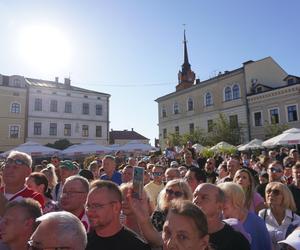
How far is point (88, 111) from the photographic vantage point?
161 feet

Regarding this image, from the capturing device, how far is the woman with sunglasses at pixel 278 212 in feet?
14.3

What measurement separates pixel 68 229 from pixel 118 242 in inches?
32.2

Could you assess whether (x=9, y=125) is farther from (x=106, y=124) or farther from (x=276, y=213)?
(x=276, y=213)

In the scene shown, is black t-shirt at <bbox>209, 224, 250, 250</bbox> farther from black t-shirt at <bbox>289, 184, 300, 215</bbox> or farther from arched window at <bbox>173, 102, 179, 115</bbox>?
arched window at <bbox>173, 102, 179, 115</bbox>

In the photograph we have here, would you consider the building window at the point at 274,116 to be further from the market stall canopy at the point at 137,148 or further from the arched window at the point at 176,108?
the market stall canopy at the point at 137,148

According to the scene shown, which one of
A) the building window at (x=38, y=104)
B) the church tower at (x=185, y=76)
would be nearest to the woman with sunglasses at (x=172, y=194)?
the building window at (x=38, y=104)

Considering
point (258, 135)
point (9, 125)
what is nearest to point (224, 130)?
point (258, 135)

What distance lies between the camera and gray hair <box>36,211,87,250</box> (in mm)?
2018

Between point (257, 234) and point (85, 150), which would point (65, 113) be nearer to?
point (85, 150)

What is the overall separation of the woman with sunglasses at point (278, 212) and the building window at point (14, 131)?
1681 inches

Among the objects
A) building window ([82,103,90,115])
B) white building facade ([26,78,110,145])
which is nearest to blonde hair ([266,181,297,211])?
white building facade ([26,78,110,145])

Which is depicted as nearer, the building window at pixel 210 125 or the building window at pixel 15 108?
the building window at pixel 210 125

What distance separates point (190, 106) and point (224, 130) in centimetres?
975

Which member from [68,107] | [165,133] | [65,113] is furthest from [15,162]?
[165,133]
